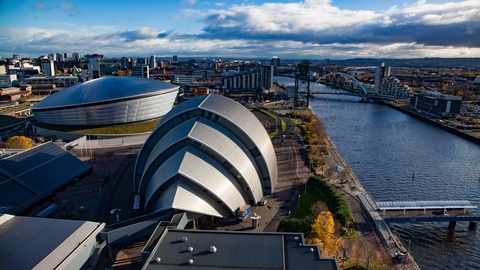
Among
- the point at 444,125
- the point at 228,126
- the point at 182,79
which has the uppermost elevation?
the point at 182,79

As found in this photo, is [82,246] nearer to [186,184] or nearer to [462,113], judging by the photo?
[186,184]

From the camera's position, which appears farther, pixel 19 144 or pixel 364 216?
pixel 19 144

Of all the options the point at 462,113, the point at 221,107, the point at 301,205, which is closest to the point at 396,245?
the point at 301,205

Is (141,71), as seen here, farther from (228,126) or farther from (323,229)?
(323,229)

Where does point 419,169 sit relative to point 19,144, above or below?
below

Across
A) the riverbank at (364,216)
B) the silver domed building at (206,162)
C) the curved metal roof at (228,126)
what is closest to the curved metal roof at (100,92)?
the curved metal roof at (228,126)

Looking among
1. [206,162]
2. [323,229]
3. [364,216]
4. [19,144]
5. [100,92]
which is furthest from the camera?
[100,92]

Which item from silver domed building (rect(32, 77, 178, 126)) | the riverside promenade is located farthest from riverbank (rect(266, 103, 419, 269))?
silver domed building (rect(32, 77, 178, 126))

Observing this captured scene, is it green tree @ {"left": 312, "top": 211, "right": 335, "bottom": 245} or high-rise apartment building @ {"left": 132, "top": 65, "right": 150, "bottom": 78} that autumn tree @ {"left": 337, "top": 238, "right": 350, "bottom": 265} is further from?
high-rise apartment building @ {"left": 132, "top": 65, "right": 150, "bottom": 78}

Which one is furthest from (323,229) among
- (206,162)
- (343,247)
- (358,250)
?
(206,162)
